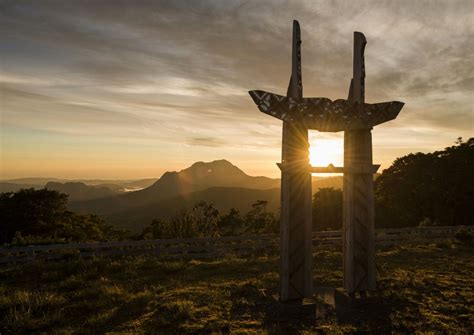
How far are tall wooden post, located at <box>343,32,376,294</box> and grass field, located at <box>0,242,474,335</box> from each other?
0.86m

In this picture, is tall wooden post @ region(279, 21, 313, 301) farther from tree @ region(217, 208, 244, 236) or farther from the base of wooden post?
tree @ region(217, 208, 244, 236)

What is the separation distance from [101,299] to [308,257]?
565 cm

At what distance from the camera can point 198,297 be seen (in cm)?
902

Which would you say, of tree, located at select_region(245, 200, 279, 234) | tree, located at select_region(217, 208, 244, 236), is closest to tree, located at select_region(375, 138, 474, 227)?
tree, located at select_region(245, 200, 279, 234)

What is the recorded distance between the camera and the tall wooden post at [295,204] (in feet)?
25.7

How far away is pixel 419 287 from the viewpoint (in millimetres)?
9422

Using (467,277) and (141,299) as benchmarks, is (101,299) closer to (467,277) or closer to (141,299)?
(141,299)

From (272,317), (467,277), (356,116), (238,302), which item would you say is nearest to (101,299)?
(238,302)

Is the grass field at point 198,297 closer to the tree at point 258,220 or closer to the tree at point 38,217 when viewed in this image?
the tree at point 38,217

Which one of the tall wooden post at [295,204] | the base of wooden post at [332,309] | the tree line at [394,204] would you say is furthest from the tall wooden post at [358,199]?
the tree line at [394,204]

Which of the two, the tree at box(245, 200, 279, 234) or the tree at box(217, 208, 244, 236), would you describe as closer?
the tree at box(245, 200, 279, 234)

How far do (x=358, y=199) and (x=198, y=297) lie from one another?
483cm

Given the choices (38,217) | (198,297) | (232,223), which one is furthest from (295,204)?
(232,223)

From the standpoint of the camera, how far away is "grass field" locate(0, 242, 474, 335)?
7.05 m
